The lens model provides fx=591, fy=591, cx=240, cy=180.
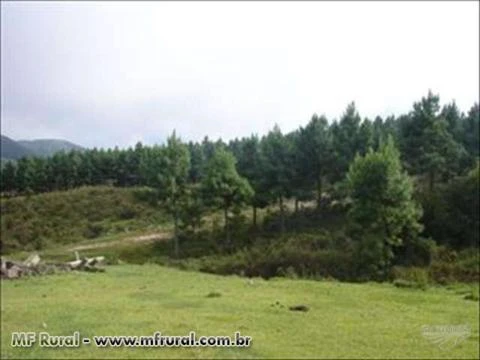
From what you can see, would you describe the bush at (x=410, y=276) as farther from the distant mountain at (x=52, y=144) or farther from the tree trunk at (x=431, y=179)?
the distant mountain at (x=52, y=144)

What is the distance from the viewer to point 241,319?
1074cm

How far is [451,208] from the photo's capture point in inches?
1799

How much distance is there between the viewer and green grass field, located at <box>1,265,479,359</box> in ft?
31.2

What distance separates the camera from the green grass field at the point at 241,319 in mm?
9508

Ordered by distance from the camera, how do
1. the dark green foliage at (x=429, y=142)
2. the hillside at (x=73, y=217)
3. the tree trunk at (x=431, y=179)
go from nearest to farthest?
the dark green foliage at (x=429, y=142) < the tree trunk at (x=431, y=179) < the hillside at (x=73, y=217)

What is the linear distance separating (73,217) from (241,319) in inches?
2696

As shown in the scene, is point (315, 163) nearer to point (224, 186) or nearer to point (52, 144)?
point (224, 186)

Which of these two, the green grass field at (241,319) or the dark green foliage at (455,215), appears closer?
the green grass field at (241,319)

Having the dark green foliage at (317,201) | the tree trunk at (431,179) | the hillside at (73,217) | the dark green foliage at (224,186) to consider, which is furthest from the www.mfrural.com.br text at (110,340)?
the hillside at (73,217)

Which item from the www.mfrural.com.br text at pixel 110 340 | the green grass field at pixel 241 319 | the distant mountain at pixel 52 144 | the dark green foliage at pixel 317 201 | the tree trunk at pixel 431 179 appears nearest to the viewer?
the www.mfrural.com.br text at pixel 110 340

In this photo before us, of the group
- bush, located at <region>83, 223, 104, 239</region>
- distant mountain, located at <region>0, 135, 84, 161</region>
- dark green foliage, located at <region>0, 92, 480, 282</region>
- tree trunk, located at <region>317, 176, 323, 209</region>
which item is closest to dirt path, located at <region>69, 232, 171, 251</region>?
dark green foliage, located at <region>0, 92, 480, 282</region>

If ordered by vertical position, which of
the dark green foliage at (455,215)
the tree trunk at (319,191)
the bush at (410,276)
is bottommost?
the bush at (410,276)

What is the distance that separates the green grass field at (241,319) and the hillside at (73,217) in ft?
127

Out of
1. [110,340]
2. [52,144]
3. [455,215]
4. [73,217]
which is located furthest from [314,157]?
[110,340]
